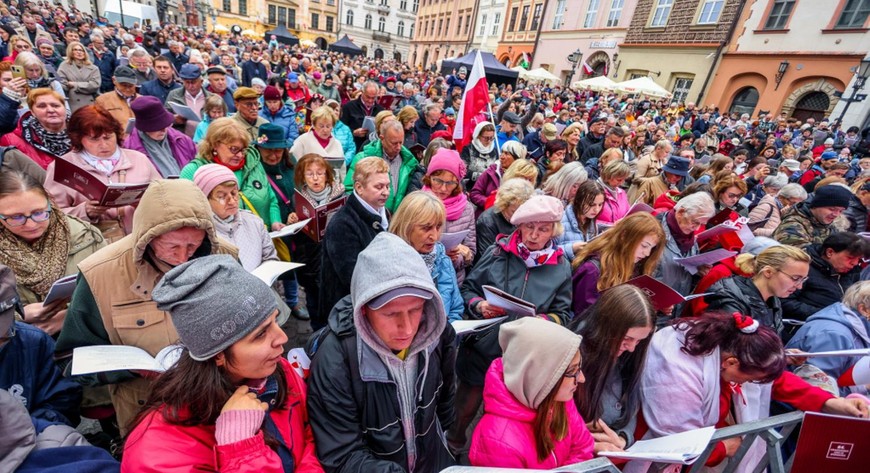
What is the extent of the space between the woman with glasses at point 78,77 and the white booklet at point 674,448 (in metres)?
7.74

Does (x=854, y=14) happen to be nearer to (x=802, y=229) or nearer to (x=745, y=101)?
(x=745, y=101)

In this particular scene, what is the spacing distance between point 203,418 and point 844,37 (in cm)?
2425

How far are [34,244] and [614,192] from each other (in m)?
4.89

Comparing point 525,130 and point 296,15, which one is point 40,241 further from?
point 296,15

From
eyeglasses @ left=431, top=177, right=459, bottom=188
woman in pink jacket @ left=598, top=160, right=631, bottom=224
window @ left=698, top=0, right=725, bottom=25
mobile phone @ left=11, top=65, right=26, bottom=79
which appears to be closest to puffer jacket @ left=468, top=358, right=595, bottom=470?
eyeglasses @ left=431, top=177, right=459, bottom=188

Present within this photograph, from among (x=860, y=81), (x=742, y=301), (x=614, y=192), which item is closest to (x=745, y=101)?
(x=860, y=81)

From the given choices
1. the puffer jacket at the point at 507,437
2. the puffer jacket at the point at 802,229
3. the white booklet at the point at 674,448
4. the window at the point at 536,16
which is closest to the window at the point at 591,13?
the window at the point at 536,16

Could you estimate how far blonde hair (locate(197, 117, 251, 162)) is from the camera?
3.15 meters

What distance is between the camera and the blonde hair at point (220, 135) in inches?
124

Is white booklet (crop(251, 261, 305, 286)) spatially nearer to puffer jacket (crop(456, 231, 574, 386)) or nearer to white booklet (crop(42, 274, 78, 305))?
white booklet (crop(42, 274, 78, 305))

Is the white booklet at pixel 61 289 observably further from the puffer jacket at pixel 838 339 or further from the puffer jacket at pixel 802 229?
the puffer jacket at pixel 802 229

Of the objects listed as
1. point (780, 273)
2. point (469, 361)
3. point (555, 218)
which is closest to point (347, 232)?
point (469, 361)

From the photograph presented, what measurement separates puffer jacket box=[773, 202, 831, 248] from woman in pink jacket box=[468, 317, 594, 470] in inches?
165

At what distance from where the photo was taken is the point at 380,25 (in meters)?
63.9
